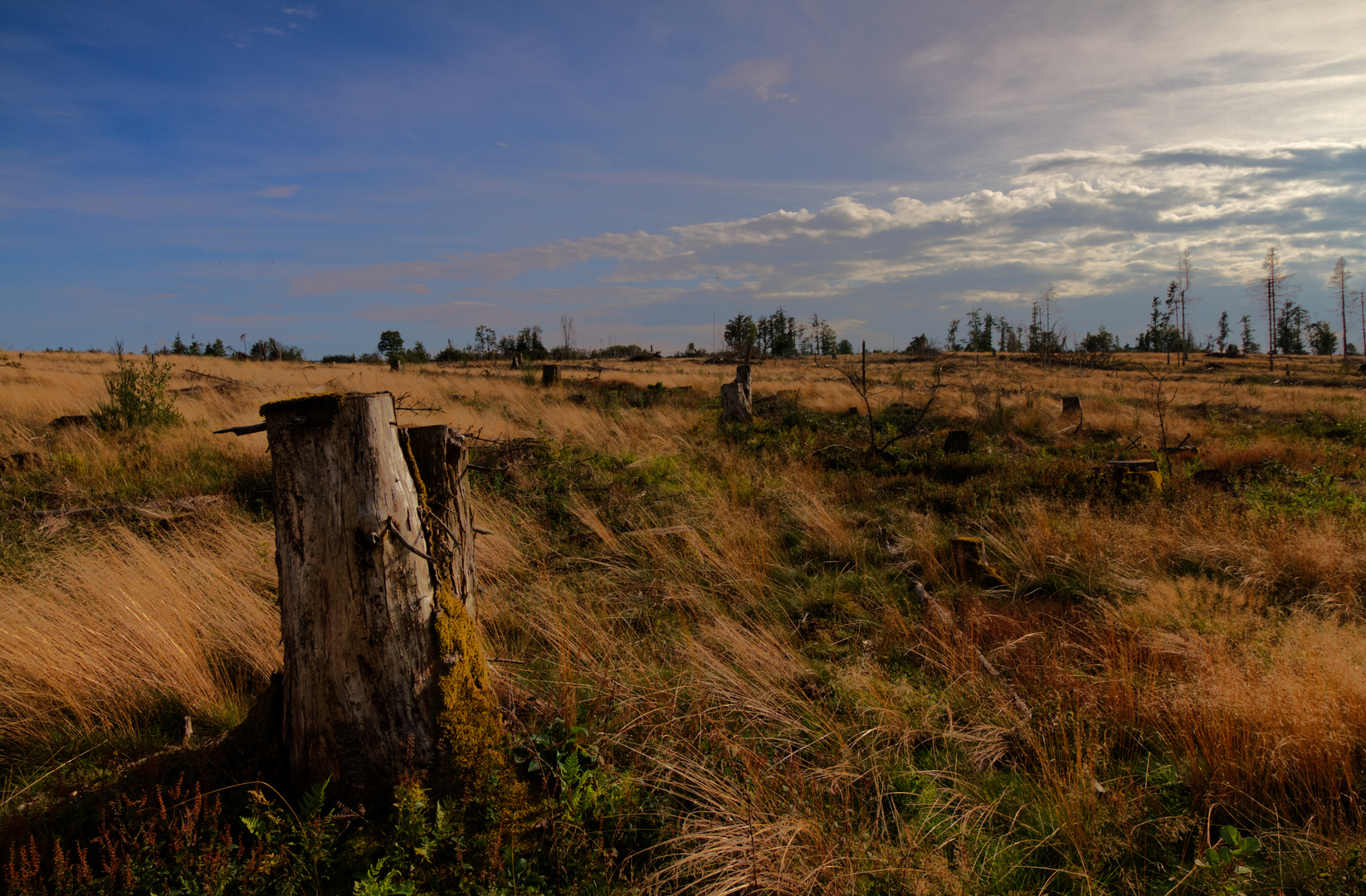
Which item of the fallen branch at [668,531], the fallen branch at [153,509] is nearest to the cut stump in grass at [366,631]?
the fallen branch at [668,531]

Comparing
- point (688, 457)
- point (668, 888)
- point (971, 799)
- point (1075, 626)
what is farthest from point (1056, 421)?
point (668, 888)

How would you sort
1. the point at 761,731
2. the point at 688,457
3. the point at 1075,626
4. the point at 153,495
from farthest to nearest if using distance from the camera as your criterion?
the point at 688,457 < the point at 153,495 < the point at 1075,626 < the point at 761,731

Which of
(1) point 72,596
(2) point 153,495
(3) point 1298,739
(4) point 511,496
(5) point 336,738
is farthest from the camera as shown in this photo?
(4) point 511,496

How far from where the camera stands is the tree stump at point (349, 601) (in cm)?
229

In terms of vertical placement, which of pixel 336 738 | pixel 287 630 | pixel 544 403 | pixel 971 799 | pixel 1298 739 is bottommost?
pixel 971 799

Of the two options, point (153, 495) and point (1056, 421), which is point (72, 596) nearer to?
point (153, 495)

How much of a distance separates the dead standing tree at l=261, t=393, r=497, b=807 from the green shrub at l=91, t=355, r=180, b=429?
8.64 meters

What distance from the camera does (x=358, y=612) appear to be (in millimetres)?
2330

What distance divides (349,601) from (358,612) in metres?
0.05

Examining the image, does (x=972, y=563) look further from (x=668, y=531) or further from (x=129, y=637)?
(x=129, y=637)

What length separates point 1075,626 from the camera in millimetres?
4172

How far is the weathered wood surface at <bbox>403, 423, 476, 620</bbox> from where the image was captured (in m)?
2.61

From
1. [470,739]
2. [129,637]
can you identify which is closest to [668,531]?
[470,739]

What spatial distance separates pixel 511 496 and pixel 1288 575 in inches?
268
